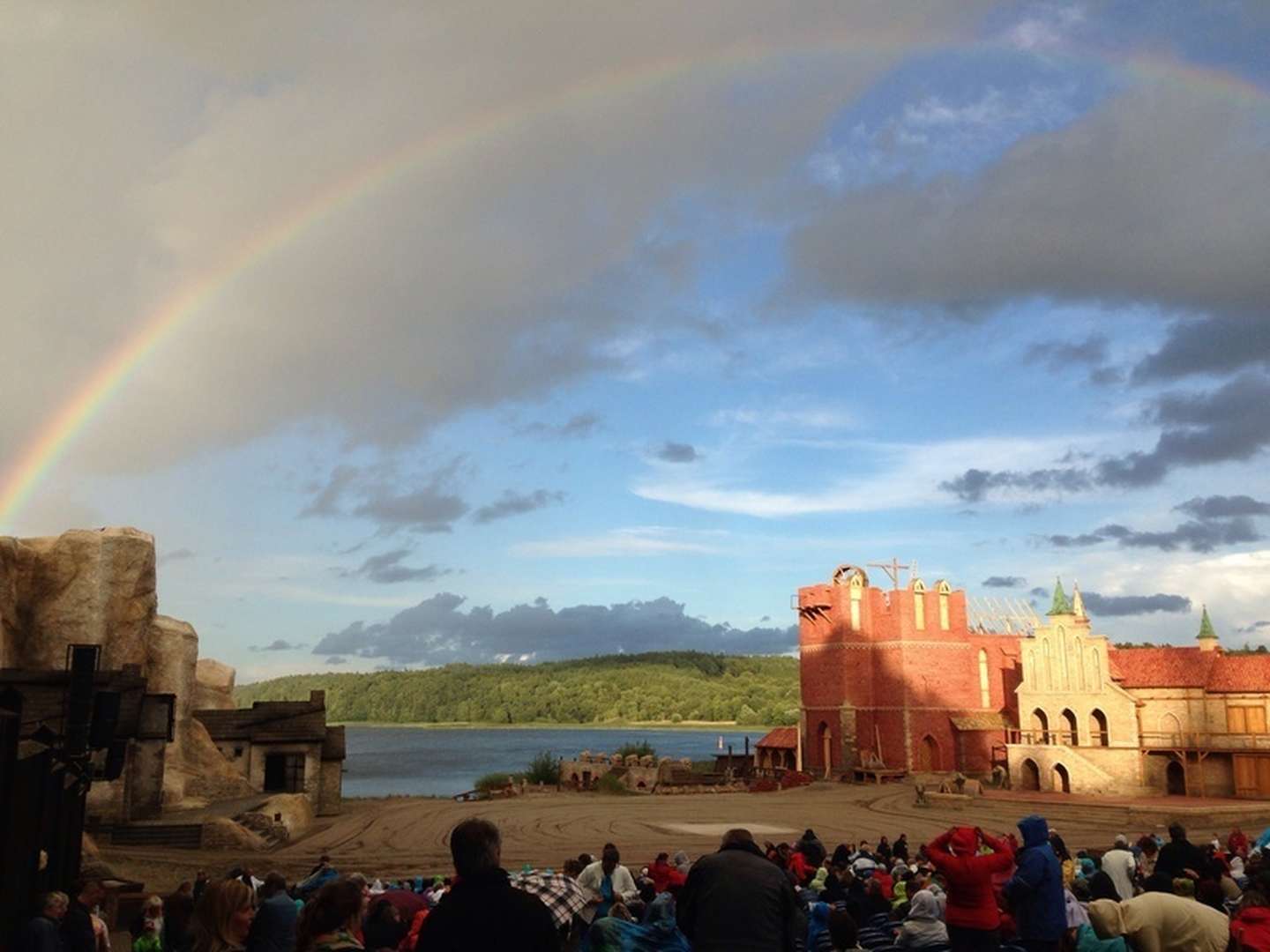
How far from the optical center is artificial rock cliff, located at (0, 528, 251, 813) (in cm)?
3559

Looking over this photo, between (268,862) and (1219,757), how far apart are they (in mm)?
37873

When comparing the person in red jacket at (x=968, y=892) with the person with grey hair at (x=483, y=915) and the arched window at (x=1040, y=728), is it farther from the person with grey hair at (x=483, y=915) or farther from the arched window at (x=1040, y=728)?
the arched window at (x=1040, y=728)

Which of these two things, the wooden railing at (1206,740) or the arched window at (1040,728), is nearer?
the wooden railing at (1206,740)

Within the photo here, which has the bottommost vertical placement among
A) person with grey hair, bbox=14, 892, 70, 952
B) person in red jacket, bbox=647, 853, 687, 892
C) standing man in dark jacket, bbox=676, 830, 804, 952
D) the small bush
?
the small bush

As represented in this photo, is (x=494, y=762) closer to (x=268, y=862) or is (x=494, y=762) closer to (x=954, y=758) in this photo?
(x=954, y=758)

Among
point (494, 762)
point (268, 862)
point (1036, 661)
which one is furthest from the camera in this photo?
point (494, 762)

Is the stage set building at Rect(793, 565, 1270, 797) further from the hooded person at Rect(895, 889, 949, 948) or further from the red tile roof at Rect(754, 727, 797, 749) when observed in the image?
the hooded person at Rect(895, 889, 949, 948)

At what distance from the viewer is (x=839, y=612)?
58406 mm

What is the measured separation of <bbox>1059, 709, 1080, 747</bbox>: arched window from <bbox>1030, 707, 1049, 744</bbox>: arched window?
964 mm

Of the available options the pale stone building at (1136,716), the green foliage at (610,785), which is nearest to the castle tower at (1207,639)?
the pale stone building at (1136,716)

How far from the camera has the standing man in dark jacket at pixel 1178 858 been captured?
427 inches

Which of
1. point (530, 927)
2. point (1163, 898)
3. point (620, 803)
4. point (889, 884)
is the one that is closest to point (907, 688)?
point (620, 803)

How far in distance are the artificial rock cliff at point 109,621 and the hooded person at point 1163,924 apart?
107ft

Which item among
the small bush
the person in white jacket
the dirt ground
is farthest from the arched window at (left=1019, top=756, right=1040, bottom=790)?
the person in white jacket
